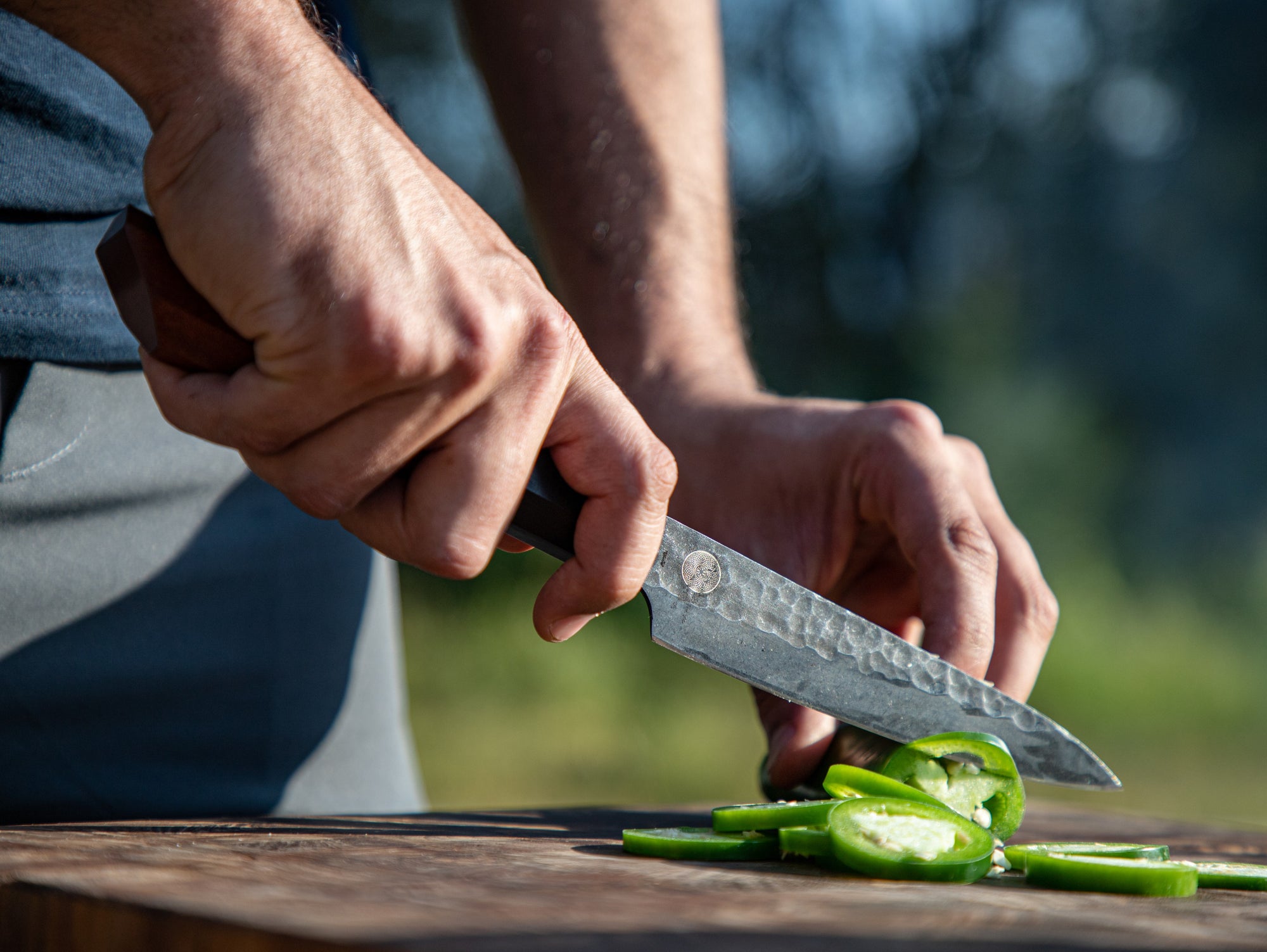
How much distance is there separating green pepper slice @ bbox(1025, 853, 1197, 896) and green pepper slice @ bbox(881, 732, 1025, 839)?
0.31 metres

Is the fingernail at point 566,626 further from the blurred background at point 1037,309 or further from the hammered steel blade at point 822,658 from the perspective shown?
the blurred background at point 1037,309

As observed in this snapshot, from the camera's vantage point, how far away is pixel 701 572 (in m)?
1.60

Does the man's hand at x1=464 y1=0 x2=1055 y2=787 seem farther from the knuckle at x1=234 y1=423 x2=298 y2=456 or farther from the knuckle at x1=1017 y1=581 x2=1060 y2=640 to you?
the knuckle at x1=234 y1=423 x2=298 y2=456

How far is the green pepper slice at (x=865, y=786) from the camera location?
1.49m

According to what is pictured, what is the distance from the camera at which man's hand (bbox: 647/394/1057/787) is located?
1.87m

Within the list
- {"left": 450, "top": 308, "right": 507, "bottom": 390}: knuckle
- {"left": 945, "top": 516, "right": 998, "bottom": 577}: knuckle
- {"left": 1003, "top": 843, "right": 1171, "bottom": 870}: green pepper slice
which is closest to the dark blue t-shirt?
{"left": 450, "top": 308, "right": 507, "bottom": 390}: knuckle

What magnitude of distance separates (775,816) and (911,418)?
797mm

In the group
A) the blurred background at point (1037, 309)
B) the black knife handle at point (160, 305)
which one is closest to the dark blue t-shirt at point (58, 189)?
the black knife handle at point (160, 305)

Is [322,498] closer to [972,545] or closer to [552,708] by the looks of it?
[972,545]

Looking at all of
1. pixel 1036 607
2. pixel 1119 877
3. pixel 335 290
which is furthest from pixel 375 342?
pixel 1036 607

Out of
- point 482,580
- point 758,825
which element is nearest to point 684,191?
point 758,825

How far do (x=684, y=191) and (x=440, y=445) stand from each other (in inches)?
51.7

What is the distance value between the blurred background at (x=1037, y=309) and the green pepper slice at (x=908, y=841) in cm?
844

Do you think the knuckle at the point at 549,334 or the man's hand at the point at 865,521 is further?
the man's hand at the point at 865,521
